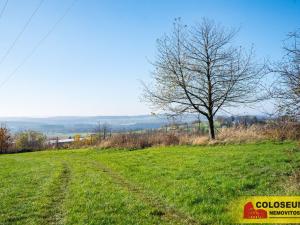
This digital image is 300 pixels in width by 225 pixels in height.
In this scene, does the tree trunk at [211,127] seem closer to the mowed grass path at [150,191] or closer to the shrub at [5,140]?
the mowed grass path at [150,191]

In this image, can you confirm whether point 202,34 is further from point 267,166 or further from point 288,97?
point 288,97

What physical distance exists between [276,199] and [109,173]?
30.7ft

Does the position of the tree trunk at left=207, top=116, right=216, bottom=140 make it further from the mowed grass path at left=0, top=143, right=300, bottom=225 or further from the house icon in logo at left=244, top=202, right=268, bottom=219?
the house icon in logo at left=244, top=202, right=268, bottom=219

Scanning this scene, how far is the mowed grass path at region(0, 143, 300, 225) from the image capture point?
9398mm

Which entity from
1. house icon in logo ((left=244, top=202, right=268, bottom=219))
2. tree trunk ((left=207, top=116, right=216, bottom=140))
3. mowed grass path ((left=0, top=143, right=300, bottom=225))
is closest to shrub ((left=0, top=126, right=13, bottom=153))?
tree trunk ((left=207, top=116, right=216, bottom=140))

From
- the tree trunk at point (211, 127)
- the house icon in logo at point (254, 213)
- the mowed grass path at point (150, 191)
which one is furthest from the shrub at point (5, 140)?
the house icon in logo at point (254, 213)

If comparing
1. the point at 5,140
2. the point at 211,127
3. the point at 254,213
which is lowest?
the point at 254,213

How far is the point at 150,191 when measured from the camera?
12.2 m

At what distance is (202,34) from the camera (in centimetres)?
3375

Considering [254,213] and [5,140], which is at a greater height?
[5,140]

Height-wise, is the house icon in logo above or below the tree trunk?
below

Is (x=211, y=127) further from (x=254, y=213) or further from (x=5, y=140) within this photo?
(x=5, y=140)

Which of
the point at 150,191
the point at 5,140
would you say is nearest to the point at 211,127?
the point at 150,191

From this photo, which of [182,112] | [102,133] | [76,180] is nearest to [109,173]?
[76,180]
